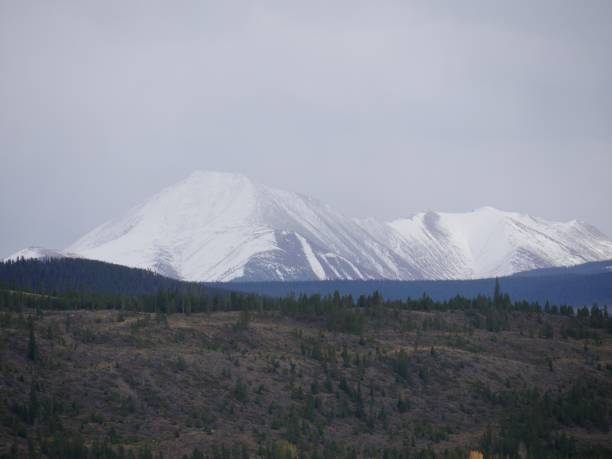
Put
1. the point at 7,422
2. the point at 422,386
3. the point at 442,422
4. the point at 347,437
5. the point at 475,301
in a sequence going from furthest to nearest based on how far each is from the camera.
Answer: the point at 475,301 < the point at 422,386 < the point at 442,422 < the point at 347,437 < the point at 7,422

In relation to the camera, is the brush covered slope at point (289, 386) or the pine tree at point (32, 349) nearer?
the brush covered slope at point (289, 386)

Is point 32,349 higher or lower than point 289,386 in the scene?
higher

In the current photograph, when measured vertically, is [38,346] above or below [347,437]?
above

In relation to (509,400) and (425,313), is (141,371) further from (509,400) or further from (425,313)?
(425,313)

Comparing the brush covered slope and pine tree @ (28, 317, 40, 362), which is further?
pine tree @ (28, 317, 40, 362)

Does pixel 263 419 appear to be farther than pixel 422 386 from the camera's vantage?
No

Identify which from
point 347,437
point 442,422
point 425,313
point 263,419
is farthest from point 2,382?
point 425,313

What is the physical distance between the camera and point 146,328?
12850 cm

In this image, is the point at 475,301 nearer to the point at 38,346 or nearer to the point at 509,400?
the point at 509,400

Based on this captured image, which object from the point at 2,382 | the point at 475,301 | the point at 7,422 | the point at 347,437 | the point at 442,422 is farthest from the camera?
the point at 475,301

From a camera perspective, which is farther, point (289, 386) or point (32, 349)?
point (289, 386)

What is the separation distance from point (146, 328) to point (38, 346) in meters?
19.9

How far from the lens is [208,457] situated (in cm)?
9194

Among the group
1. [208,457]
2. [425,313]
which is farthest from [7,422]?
[425,313]
